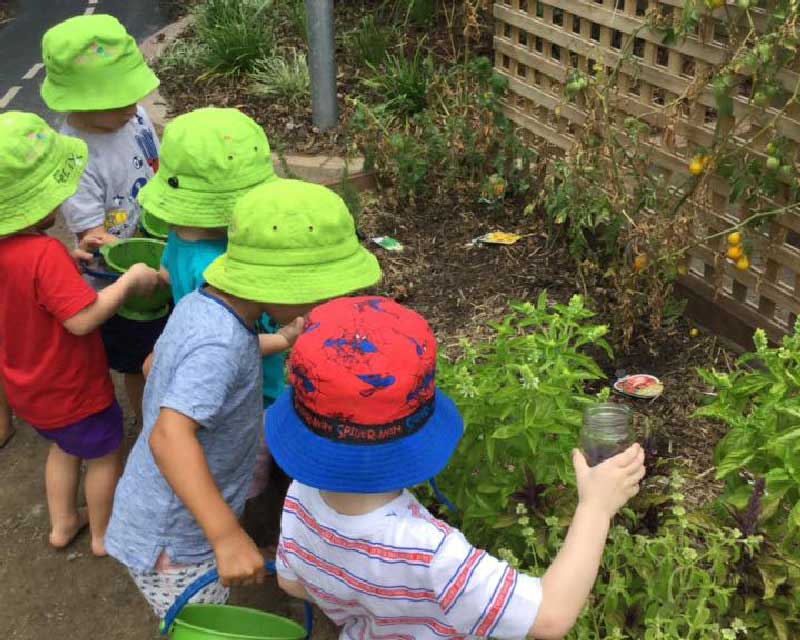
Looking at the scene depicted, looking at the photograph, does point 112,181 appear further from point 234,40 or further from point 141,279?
point 234,40

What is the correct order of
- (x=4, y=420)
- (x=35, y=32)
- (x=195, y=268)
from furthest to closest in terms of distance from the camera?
(x=35, y=32), (x=4, y=420), (x=195, y=268)

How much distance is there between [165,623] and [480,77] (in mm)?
4087

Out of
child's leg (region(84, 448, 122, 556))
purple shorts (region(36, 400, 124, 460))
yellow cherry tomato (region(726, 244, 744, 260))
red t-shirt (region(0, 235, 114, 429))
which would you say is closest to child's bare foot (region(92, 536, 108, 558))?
child's leg (region(84, 448, 122, 556))

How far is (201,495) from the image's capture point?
1.95 metres

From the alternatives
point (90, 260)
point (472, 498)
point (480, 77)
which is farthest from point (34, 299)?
point (480, 77)

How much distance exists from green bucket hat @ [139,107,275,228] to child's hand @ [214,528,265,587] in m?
0.90

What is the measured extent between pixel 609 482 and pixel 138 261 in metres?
2.00

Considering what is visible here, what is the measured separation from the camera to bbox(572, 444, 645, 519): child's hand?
160 cm

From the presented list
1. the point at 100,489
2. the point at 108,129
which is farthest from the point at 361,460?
the point at 108,129

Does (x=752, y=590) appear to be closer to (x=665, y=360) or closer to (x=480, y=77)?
(x=665, y=360)

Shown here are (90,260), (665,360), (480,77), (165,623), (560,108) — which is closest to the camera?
(165,623)

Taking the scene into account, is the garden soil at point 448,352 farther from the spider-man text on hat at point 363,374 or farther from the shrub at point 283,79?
the shrub at point 283,79

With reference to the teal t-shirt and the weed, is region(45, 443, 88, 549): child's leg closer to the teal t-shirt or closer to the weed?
the teal t-shirt

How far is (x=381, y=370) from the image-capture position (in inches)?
59.1
